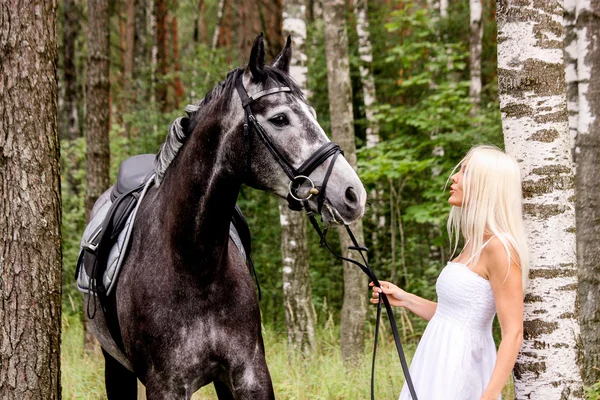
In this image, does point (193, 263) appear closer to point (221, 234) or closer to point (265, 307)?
point (221, 234)

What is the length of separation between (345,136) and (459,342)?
185 inches

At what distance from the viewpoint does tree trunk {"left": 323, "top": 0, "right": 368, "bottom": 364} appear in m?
6.94

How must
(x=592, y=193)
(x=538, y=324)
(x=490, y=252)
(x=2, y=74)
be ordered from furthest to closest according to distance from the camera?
(x=592, y=193), (x=2, y=74), (x=538, y=324), (x=490, y=252)

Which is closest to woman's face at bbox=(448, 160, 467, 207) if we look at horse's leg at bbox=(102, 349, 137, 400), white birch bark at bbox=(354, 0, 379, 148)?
horse's leg at bbox=(102, 349, 137, 400)

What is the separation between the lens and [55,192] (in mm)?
3207

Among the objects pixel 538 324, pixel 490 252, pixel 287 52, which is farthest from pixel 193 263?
pixel 538 324

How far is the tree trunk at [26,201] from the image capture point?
3066mm

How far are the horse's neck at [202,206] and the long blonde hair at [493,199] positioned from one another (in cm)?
115

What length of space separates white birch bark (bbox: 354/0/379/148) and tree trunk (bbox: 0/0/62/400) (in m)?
7.60

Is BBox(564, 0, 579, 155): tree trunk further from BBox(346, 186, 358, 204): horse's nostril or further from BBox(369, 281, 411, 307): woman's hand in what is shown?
BBox(346, 186, 358, 204): horse's nostril

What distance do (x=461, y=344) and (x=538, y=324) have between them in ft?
1.39

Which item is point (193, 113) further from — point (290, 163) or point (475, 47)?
point (475, 47)

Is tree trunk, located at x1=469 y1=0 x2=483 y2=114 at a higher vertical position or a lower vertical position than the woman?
higher

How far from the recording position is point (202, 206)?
3.12 meters
